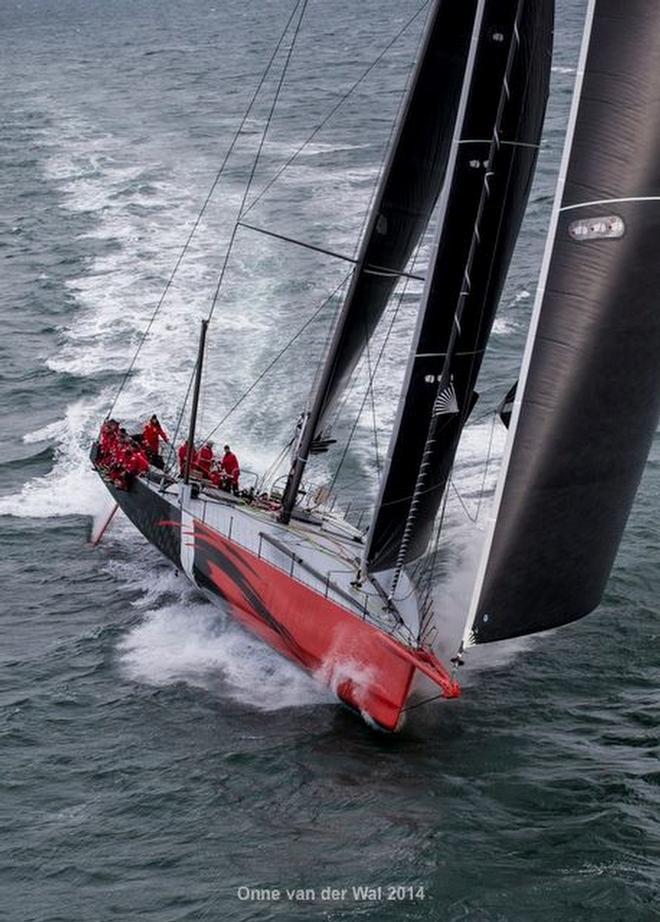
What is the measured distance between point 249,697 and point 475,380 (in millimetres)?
5404

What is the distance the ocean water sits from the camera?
17.3 meters

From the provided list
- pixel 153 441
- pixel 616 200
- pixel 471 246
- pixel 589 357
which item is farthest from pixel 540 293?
pixel 153 441

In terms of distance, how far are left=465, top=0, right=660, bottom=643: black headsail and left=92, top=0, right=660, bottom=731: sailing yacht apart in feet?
0.07

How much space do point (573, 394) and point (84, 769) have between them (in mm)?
8060

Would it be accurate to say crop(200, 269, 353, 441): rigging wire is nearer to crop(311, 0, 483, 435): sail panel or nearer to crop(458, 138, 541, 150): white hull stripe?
crop(311, 0, 483, 435): sail panel

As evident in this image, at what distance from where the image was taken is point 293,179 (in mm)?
47312

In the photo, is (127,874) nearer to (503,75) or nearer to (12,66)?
(503,75)

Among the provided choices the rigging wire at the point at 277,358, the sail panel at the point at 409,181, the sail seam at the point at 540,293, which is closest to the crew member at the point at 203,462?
the sail panel at the point at 409,181

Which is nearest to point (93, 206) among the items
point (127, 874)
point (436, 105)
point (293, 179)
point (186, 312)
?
point (293, 179)

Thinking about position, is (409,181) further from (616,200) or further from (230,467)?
(230,467)

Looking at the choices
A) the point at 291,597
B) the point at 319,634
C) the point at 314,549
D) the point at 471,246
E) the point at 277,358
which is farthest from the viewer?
the point at 277,358

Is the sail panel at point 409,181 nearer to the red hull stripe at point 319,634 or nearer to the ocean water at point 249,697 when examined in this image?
the red hull stripe at point 319,634

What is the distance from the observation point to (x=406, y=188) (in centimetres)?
2086

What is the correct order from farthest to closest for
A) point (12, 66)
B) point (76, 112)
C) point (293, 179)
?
1. point (12, 66)
2. point (76, 112)
3. point (293, 179)
